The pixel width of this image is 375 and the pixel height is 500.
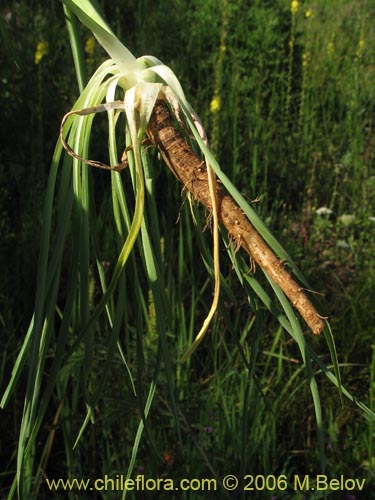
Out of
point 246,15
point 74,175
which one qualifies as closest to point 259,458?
point 74,175

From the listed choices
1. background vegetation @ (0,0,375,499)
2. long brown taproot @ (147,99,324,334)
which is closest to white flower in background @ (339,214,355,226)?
background vegetation @ (0,0,375,499)

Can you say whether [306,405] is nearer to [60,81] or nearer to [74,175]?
[74,175]

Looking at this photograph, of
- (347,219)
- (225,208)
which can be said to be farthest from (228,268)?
(225,208)

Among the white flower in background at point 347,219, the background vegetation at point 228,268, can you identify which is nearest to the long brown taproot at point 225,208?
the background vegetation at point 228,268

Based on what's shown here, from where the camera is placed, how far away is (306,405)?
64.0 inches

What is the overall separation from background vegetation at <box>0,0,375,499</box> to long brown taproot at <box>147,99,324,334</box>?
76 mm

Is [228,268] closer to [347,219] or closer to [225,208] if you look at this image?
[347,219]

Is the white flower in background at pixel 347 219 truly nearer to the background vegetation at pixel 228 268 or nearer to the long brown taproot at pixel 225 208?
the background vegetation at pixel 228 268

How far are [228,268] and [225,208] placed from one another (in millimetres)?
1405

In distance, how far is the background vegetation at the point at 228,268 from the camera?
1.37 meters

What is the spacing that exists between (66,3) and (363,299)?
1541 mm

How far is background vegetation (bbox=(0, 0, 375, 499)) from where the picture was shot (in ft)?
4.48

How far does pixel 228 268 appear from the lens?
194 cm

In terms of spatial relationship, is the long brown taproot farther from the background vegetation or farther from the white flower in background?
the white flower in background
